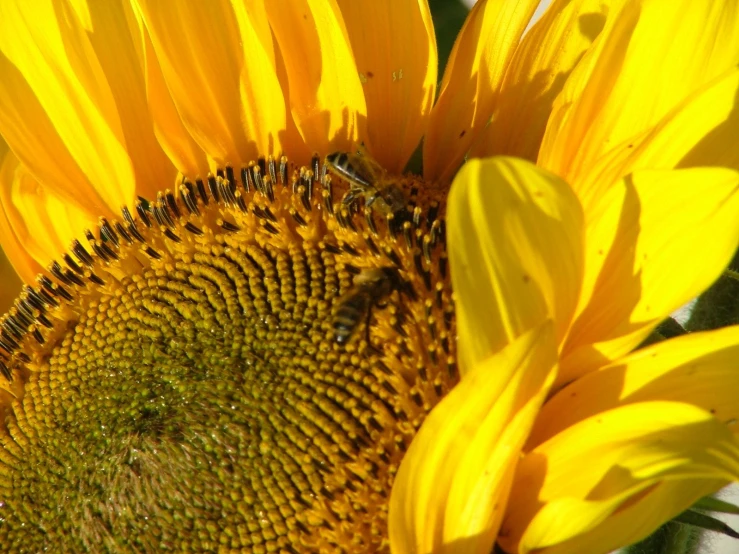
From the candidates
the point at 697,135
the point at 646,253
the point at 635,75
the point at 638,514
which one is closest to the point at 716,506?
the point at 638,514

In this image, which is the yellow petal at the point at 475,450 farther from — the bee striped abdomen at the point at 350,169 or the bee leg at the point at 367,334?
the bee striped abdomen at the point at 350,169

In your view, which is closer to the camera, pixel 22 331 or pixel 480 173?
pixel 480 173

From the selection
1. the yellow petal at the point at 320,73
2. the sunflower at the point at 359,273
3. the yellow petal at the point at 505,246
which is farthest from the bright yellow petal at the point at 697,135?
the yellow petal at the point at 320,73

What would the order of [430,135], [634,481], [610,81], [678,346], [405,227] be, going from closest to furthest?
1. [634,481]
2. [678,346]
3. [610,81]
4. [405,227]
5. [430,135]

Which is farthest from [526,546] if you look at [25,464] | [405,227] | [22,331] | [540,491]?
[22,331]

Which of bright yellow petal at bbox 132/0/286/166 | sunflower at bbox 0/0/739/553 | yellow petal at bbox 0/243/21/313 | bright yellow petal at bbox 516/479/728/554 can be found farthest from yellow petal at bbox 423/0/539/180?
yellow petal at bbox 0/243/21/313

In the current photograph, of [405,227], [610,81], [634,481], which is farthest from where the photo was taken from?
[405,227]

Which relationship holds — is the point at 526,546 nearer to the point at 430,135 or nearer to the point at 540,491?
the point at 540,491

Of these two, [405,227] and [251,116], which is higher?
[251,116]

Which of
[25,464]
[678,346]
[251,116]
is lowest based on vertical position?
[678,346]
